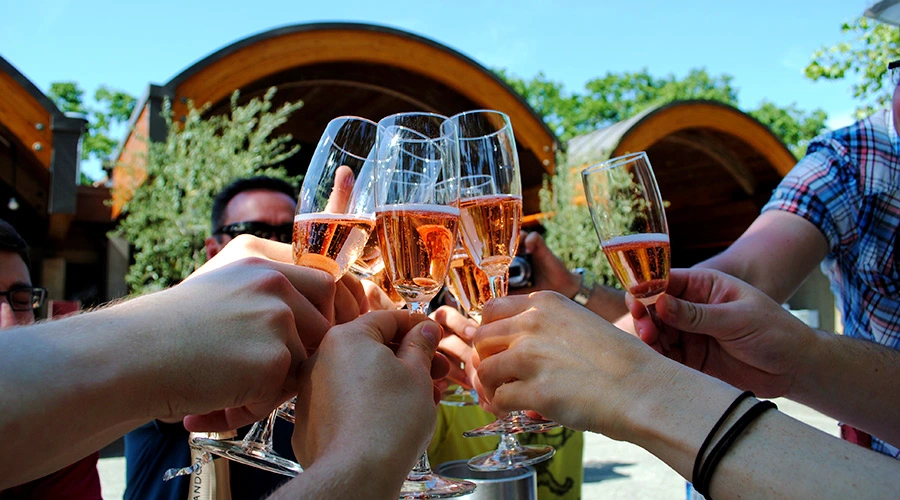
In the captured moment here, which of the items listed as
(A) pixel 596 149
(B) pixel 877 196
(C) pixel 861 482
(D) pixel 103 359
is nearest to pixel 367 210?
(D) pixel 103 359

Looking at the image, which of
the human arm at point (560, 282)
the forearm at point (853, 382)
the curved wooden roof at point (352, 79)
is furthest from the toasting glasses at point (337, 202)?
the curved wooden roof at point (352, 79)

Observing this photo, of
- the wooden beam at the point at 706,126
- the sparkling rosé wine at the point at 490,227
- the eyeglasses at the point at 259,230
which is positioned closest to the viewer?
the sparkling rosé wine at the point at 490,227

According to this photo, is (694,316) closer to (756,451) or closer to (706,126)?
(756,451)

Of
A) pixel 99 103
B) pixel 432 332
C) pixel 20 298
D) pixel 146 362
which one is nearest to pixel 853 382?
pixel 432 332

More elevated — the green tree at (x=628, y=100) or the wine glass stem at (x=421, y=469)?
the green tree at (x=628, y=100)

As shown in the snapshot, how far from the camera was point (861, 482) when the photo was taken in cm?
108

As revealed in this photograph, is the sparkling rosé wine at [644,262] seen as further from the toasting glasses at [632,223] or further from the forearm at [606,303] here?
the forearm at [606,303]

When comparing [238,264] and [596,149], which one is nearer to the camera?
[238,264]

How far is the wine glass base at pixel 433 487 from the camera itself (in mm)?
1402

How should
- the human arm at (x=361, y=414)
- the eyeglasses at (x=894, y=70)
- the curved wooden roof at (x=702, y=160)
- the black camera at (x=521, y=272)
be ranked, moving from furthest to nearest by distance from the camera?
the curved wooden roof at (x=702, y=160) → the black camera at (x=521, y=272) → the eyeglasses at (x=894, y=70) → the human arm at (x=361, y=414)

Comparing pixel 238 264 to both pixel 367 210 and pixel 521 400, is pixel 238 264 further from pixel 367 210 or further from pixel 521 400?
pixel 521 400

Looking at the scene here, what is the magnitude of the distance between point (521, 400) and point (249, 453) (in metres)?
0.61

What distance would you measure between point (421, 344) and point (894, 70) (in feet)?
7.35

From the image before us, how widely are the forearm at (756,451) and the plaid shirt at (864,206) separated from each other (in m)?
1.67
